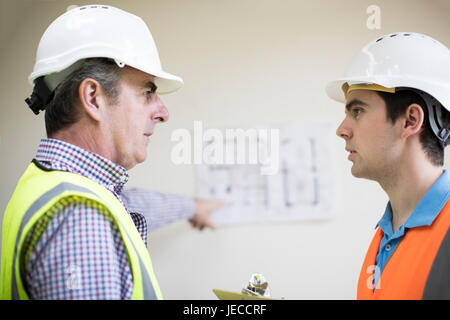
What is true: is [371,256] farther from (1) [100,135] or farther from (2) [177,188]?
(2) [177,188]

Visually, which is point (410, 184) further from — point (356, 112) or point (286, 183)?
point (286, 183)

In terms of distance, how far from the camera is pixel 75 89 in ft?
3.95

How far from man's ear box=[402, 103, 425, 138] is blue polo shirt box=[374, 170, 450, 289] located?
0.15m

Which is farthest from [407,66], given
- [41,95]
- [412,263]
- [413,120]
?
[41,95]

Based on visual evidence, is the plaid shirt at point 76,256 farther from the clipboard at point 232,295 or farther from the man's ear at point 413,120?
the man's ear at point 413,120

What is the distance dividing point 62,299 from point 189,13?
224 centimetres

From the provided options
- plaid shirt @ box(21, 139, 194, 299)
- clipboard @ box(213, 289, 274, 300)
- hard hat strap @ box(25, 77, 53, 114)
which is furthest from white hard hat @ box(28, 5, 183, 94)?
clipboard @ box(213, 289, 274, 300)

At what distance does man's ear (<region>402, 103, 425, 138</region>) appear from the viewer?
1.39 metres

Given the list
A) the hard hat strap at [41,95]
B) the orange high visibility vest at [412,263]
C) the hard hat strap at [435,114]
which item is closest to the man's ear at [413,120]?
the hard hat strap at [435,114]

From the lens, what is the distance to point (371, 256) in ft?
4.87

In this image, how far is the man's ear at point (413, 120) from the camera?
54.8 inches

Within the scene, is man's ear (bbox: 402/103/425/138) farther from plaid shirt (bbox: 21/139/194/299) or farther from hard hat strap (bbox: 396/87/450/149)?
plaid shirt (bbox: 21/139/194/299)

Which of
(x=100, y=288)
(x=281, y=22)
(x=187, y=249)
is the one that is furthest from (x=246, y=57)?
(x=100, y=288)
